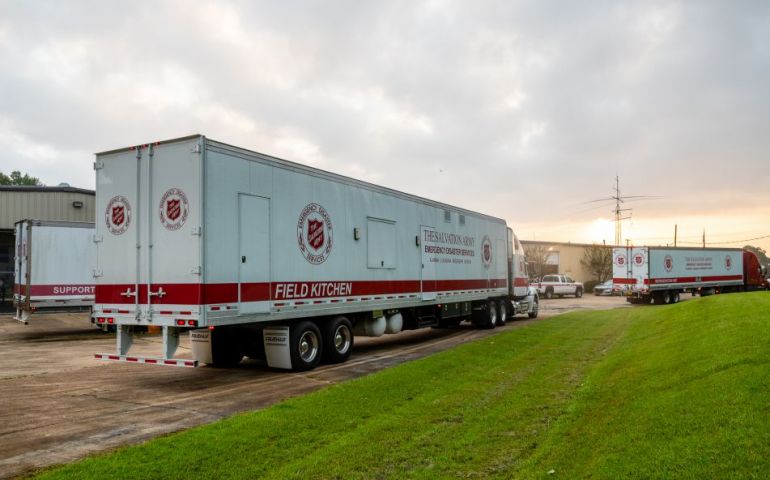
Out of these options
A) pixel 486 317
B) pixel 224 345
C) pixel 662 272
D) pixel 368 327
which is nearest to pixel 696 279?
pixel 662 272

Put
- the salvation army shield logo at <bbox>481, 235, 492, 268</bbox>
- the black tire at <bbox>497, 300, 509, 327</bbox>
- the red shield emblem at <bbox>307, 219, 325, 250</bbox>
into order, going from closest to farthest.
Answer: the red shield emblem at <bbox>307, 219, 325, 250</bbox>, the salvation army shield logo at <bbox>481, 235, 492, 268</bbox>, the black tire at <bbox>497, 300, 509, 327</bbox>

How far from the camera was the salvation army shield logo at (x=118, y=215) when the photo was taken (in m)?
10.3

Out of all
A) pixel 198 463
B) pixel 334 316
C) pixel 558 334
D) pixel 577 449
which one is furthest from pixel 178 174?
pixel 558 334

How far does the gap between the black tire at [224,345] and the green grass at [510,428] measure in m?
3.54

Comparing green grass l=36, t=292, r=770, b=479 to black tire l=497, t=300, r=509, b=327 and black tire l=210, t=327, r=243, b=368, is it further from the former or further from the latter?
black tire l=497, t=300, r=509, b=327

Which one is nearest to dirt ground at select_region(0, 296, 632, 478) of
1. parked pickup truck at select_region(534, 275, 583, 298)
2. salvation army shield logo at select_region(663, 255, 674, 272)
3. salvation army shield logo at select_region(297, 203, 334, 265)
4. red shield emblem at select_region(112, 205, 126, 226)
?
salvation army shield logo at select_region(297, 203, 334, 265)

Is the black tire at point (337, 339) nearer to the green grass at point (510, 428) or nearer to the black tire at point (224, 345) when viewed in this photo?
the black tire at point (224, 345)

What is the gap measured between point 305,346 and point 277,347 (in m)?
0.63

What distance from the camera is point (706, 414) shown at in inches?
234

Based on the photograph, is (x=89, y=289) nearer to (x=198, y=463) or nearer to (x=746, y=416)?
(x=198, y=463)

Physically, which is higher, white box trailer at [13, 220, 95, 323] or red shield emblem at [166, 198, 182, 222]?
red shield emblem at [166, 198, 182, 222]

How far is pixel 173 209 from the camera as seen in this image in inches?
384

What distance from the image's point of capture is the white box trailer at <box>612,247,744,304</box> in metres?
33.6

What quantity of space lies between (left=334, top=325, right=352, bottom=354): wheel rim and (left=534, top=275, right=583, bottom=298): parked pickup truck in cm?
3450
